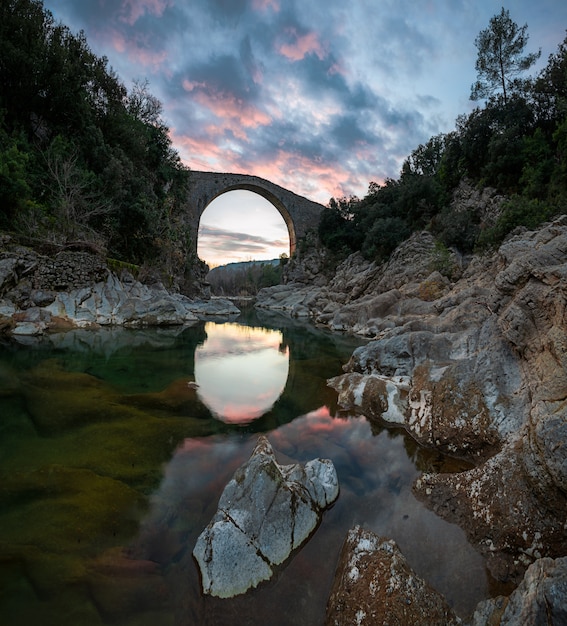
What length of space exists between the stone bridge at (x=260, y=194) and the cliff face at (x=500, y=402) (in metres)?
33.0

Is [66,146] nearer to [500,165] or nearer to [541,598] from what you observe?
[541,598]

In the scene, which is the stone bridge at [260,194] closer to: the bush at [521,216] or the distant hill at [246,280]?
the distant hill at [246,280]

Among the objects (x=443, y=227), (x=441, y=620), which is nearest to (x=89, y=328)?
(x=441, y=620)

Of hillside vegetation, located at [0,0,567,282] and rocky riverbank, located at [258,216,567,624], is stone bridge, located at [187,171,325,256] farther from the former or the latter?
rocky riverbank, located at [258,216,567,624]

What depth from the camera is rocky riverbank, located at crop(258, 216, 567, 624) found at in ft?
8.26

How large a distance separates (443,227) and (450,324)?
634 inches

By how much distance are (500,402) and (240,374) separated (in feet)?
19.5

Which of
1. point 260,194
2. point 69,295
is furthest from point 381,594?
point 260,194

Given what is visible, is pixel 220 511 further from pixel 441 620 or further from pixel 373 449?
pixel 373 449

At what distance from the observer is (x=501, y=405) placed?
4.04 m

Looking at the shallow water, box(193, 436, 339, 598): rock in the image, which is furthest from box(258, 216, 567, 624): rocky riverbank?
box(193, 436, 339, 598): rock

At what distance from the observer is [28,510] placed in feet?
9.56

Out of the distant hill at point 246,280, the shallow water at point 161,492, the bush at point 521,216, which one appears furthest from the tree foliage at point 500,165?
the distant hill at point 246,280

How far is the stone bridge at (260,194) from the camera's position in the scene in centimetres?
3769
